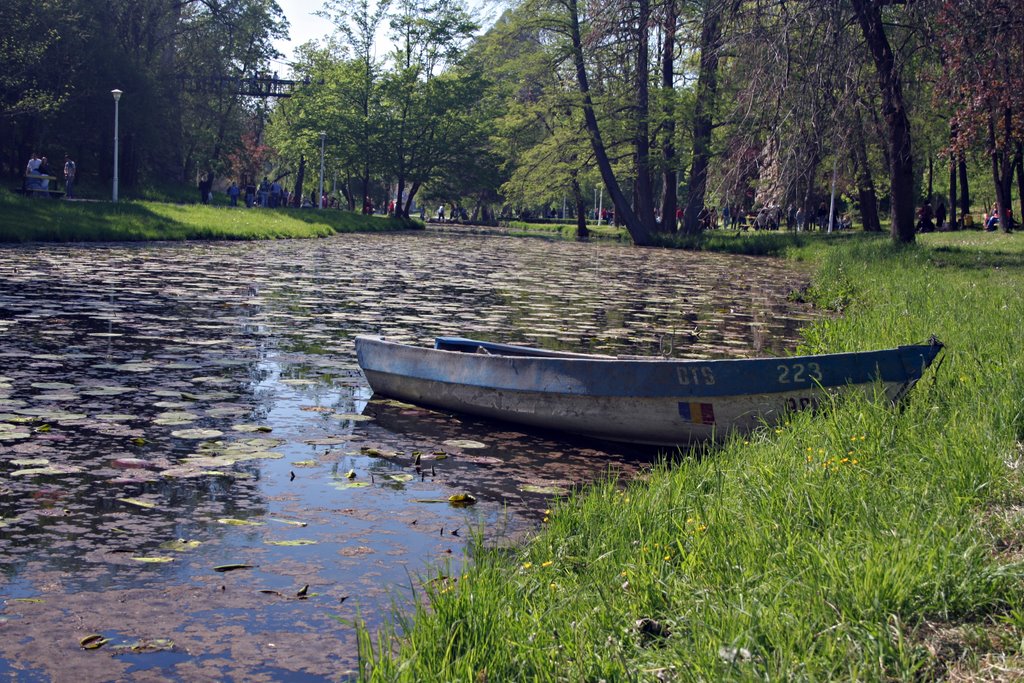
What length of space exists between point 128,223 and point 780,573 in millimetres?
26988

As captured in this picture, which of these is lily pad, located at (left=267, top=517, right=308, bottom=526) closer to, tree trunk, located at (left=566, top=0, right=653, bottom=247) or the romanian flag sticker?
the romanian flag sticker

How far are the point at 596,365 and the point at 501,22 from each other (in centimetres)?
4458

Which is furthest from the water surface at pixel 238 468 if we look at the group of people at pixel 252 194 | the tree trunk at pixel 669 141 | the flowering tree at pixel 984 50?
the group of people at pixel 252 194

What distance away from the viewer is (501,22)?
165ft

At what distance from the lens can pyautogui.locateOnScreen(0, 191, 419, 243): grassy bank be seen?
83.0 ft

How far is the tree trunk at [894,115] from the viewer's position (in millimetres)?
21938

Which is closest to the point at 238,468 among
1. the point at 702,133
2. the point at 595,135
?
the point at 702,133

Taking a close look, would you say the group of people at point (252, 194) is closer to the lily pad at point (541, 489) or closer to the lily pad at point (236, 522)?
the lily pad at point (541, 489)

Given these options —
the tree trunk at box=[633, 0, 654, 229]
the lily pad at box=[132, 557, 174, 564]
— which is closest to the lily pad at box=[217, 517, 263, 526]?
the lily pad at box=[132, 557, 174, 564]

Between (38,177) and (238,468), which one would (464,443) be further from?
(38,177)

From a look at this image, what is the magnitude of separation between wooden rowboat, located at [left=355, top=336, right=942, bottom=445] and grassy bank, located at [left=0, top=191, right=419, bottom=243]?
18393 mm

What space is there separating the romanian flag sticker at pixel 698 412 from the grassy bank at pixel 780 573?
99 cm

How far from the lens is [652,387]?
8023mm

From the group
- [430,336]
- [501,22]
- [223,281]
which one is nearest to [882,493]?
[430,336]
